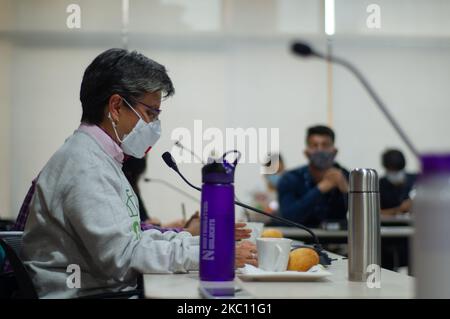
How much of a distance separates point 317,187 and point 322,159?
207mm

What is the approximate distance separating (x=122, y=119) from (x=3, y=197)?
4278mm

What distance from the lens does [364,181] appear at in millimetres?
1345

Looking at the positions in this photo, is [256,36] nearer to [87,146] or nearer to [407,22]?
[407,22]

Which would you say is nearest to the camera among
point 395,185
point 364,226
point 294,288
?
point 294,288

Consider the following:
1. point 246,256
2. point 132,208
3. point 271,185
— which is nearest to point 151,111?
point 132,208

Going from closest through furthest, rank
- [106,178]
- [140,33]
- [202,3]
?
[106,178] → [140,33] → [202,3]

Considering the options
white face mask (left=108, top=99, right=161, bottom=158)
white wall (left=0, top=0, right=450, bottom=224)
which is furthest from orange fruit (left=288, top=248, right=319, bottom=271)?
white wall (left=0, top=0, right=450, bottom=224)

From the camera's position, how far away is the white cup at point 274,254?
4.39ft

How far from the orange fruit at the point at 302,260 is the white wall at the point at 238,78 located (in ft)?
10.8

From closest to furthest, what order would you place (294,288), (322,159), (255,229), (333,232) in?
1. (294,288)
2. (255,229)
3. (333,232)
4. (322,159)

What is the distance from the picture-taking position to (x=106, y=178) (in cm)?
147

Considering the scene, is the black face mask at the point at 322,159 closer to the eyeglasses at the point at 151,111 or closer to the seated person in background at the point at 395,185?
the seated person in background at the point at 395,185

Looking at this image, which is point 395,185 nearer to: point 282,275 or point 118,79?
point 118,79
